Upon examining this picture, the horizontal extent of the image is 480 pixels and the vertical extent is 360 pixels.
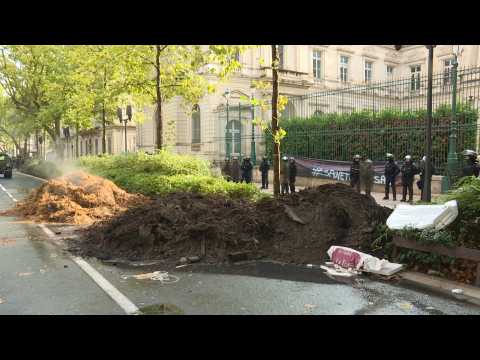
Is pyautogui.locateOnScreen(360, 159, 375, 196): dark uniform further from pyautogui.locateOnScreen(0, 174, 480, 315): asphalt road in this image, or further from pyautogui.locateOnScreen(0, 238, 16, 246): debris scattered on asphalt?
pyautogui.locateOnScreen(0, 238, 16, 246): debris scattered on asphalt

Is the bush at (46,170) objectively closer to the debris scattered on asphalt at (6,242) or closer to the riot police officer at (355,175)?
the riot police officer at (355,175)

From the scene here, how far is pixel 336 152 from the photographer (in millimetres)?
19078

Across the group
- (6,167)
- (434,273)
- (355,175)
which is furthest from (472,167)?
(6,167)

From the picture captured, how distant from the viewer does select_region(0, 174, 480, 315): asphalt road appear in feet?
15.3

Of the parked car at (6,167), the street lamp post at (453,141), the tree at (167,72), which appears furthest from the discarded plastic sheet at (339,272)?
the parked car at (6,167)

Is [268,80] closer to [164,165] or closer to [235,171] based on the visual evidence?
[235,171]

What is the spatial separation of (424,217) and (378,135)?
12083mm

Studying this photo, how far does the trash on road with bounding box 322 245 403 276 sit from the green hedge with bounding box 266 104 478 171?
9389mm

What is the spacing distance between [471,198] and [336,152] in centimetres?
1313

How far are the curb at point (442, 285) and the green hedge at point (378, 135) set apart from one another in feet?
31.2

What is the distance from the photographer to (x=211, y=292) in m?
5.29

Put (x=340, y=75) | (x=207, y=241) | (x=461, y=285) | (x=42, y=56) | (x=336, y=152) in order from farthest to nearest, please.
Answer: (x=340, y=75)
(x=42, y=56)
(x=336, y=152)
(x=207, y=241)
(x=461, y=285)
